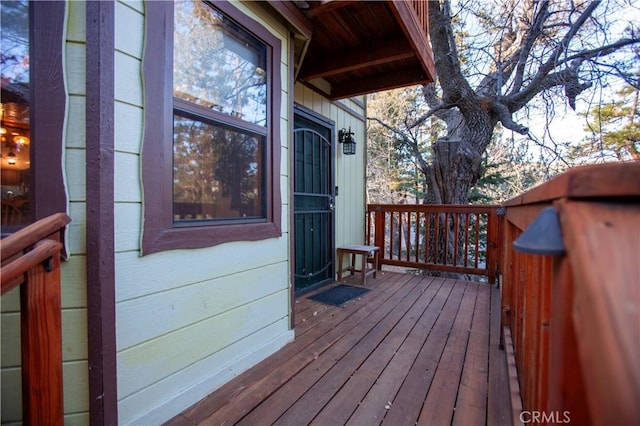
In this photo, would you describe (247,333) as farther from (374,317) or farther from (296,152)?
(296,152)

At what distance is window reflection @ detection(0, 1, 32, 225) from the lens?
0.98 m

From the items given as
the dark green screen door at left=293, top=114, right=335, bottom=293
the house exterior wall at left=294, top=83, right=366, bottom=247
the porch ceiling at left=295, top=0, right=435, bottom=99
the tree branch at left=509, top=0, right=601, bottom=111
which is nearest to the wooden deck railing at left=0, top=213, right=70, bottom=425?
the porch ceiling at left=295, top=0, right=435, bottom=99

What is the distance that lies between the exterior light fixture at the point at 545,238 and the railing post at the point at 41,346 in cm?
130

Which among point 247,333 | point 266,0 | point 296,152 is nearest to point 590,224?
point 247,333

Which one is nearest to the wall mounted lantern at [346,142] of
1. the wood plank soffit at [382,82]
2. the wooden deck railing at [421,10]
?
the wood plank soffit at [382,82]

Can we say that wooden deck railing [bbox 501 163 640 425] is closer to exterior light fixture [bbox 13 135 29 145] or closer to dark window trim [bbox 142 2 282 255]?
dark window trim [bbox 142 2 282 255]

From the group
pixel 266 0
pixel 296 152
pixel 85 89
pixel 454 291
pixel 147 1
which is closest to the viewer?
pixel 85 89

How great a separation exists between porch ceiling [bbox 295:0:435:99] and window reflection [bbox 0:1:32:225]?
163cm

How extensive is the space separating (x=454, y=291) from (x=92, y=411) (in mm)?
3362

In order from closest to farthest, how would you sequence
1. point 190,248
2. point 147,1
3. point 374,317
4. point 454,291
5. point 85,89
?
point 85,89 → point 147,1 → point 190,248 → point 374,317 → point 454,291

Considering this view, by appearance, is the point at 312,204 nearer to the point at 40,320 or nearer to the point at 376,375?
the point at 376,375

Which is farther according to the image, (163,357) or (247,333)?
(247,333)

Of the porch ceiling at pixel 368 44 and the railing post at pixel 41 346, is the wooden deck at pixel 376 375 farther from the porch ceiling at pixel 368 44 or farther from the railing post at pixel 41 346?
the porch ceiling at pixel 368 44

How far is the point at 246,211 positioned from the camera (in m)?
1.84
